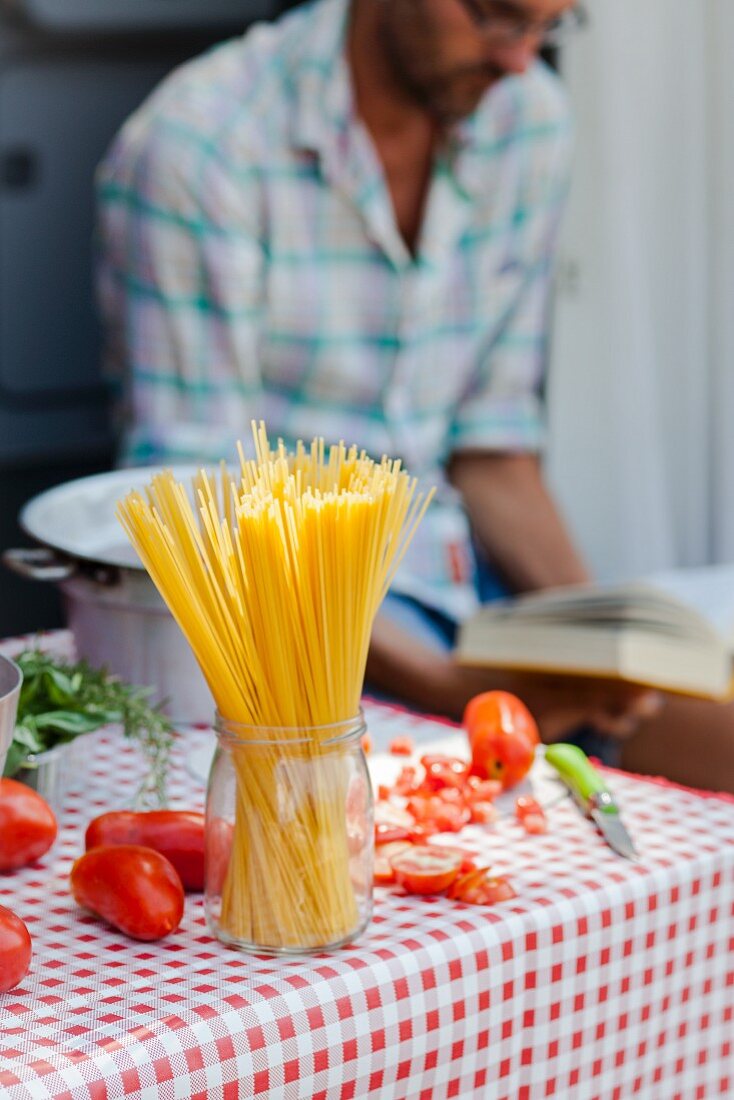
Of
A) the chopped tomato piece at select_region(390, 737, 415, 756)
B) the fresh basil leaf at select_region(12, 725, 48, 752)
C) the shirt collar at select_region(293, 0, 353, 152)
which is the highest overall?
the shirt collar at select_region(293, 0, 353, 152)

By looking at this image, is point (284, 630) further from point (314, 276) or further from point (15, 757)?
point (314, 276)

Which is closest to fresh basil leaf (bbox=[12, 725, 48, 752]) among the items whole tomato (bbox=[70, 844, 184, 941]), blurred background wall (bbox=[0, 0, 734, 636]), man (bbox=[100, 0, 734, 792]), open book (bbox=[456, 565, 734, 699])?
whole tomato (bbox=[70, 844, 184, 941])

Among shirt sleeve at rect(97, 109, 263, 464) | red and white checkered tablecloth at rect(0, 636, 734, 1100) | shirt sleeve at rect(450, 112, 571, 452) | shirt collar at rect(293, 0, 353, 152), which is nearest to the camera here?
red and white checkered tablecloth at rect(0, 636, 734, 1100)

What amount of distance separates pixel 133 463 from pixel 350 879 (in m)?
1.28

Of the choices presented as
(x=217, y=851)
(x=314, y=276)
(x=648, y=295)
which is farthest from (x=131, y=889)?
(x=648, y=295)

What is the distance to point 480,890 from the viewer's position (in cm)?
81

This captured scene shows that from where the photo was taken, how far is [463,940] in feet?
2.51

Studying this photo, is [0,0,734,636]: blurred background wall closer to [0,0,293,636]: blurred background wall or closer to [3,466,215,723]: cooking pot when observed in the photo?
[0,0,293,636]: blurred background wall

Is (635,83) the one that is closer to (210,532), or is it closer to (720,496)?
(720,496)

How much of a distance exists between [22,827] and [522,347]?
1581mm

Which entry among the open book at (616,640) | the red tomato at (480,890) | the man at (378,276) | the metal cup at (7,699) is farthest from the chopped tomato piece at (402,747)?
the man at (378,276)

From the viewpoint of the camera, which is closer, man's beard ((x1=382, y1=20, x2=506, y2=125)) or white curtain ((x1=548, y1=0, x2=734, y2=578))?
man's beard ((x1=382, y1=20, x2=506, y2=125))

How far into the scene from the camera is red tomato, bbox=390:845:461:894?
2.69 ft

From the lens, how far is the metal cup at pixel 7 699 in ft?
2.40
